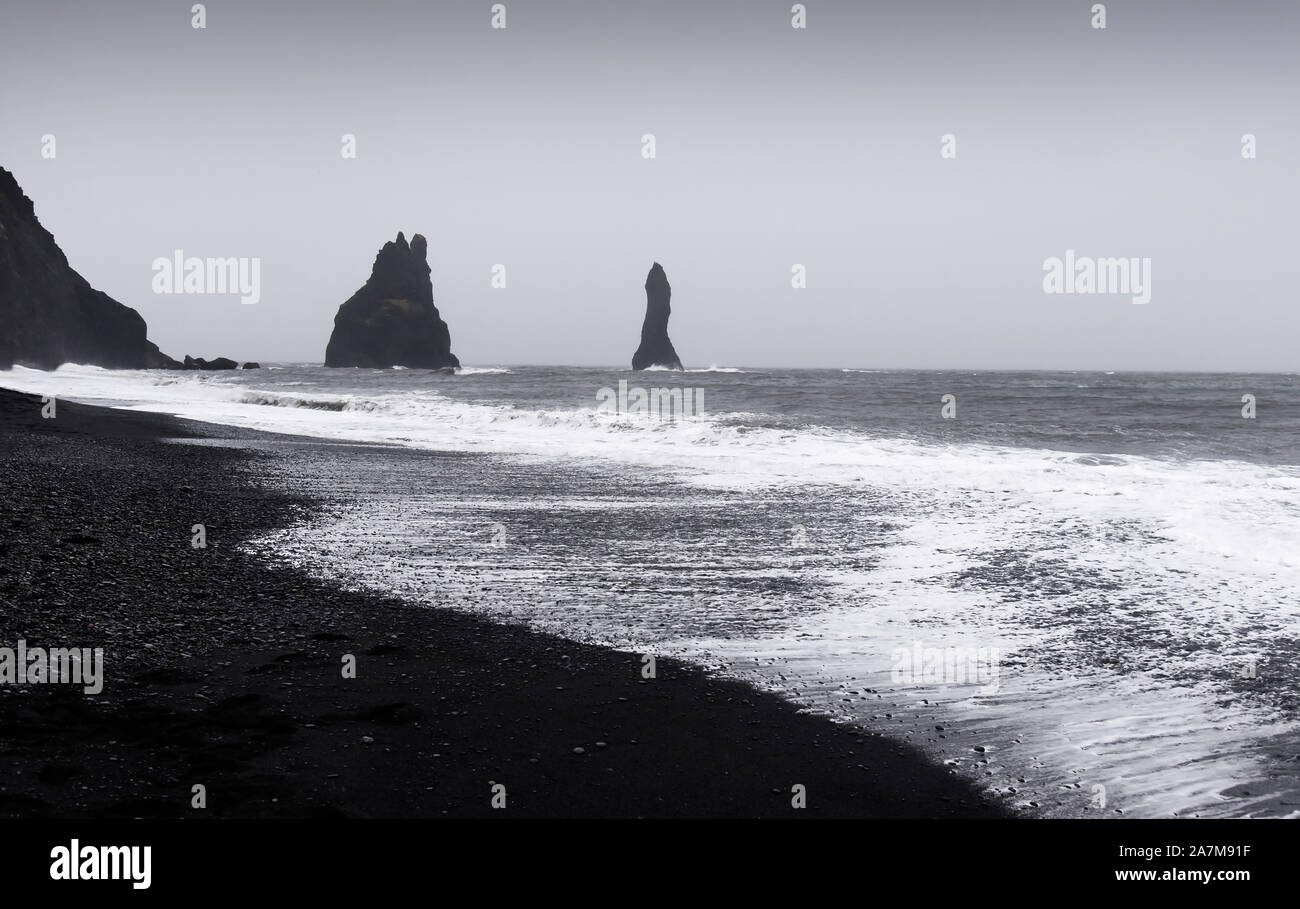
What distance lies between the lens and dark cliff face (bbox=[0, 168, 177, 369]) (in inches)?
2901

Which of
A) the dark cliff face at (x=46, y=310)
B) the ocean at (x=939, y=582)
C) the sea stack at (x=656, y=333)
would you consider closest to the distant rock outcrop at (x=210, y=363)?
the dark cliff face at (x=46, y=310)

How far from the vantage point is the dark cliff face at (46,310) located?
73688mm

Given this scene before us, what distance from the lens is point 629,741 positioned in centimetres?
395

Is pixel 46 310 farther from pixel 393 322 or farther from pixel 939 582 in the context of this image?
pixel 939 582

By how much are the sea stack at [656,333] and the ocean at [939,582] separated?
12278 centimetres

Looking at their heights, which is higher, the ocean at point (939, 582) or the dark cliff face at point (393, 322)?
the dark cliff face at point (393, 322)

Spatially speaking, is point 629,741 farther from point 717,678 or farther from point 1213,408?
point 1213,408

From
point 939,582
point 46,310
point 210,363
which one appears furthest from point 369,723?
point 210,363

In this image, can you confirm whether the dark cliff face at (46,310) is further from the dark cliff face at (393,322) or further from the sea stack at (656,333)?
the sea stack at (656,333)

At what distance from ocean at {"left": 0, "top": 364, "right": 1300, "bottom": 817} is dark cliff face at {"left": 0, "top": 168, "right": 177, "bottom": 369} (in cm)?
7611

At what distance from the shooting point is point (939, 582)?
282 inches

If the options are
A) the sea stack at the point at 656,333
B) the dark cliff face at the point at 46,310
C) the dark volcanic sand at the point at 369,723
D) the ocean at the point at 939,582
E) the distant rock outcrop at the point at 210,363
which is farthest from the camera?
the sea stack at the point at 656,333

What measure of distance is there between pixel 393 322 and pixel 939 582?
131393 millimetres
